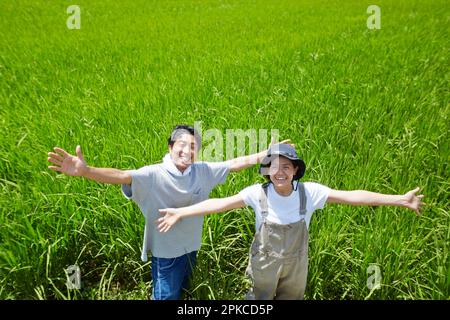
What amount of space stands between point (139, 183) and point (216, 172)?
0.97 feet

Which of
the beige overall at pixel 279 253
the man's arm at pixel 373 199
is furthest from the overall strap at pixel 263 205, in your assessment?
the man's arm at pixel 373 199

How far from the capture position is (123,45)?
17.0 feet

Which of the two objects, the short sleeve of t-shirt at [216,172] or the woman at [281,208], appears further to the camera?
the short sleeve of t-shirt at [216,172]

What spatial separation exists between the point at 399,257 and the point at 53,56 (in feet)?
14.5

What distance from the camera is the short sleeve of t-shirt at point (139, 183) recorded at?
52.0 inches

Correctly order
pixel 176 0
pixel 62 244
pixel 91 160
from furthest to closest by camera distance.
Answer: pixel 176 0 < pixel 91 160 < pixel 62 244

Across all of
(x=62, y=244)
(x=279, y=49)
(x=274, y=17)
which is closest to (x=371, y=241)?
(x=62, y=244)

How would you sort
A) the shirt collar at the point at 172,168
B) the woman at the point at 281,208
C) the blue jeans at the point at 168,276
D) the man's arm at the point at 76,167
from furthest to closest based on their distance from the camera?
the blue jeans at the point at 168,276 → the shirt collar at the point at 172,168 → the woman at the point at 281,208 → the man's arm at the point at 76,167

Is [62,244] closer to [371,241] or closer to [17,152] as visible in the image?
[17,152]

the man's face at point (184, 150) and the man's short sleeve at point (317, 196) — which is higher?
the man's face at point (184, 150)

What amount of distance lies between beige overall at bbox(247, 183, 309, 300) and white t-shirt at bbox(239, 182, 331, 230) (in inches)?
0.5

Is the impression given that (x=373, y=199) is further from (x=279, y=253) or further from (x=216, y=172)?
(x=216, y=172)

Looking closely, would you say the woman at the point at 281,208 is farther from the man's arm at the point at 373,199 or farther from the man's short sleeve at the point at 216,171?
the man's short sleeve at the point at 216,171
